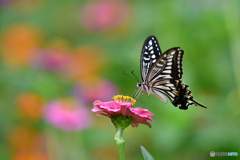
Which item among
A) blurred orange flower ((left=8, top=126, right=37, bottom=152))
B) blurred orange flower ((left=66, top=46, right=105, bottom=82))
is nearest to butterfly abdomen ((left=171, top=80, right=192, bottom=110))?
blurred orange flower ((left=8, top=126, right=37, bottom=152))

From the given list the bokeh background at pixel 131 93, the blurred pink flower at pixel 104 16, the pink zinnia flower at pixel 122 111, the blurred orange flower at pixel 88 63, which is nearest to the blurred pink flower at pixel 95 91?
the bokeh background at pixel 131 93

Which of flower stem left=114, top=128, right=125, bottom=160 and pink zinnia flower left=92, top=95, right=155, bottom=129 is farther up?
pink zinnia flower left=92, top=95, right=155, bottom=129

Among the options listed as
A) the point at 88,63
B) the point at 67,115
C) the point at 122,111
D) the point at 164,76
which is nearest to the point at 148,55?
the point at 164,76

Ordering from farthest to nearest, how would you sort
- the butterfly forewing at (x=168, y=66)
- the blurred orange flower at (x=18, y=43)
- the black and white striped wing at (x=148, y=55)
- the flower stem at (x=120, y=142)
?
the blurred orange flower at (x=18, y=43) → the black and white striped wing at (x=148, y=55) → the butterfly forewing at (x=168, y=66) → the flower stem at (x=120, y=142)

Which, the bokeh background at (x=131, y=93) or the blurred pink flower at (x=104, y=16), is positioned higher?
the blurred pink flower at (x=104, y=16)

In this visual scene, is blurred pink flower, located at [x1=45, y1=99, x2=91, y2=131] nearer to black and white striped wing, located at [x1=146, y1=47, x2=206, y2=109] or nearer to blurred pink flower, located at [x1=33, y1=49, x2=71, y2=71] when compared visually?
blurred pink flower, located at [x1=33, y1=49, x2=71, y2=71]

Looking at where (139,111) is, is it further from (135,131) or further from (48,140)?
(135,131)

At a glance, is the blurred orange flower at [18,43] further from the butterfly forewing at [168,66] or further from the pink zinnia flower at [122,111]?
the pink zinnia flower at [122,111]
